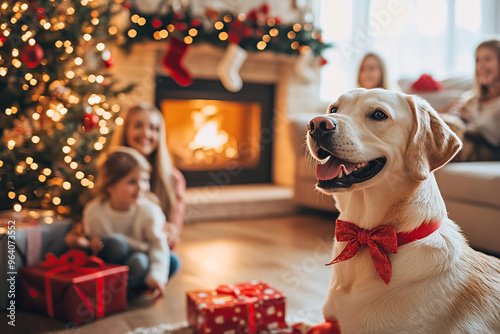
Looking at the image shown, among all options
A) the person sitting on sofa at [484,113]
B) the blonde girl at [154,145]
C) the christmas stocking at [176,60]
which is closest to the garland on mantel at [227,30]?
the christmas stocking at [176,60]

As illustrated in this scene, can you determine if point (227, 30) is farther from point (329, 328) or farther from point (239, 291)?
point (329, 328)

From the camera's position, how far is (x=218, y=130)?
471 cm

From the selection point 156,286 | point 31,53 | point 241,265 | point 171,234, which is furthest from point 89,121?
point 241,265

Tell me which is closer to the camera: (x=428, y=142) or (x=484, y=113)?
(x=428, y=142)

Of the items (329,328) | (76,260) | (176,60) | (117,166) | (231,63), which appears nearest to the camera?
(329,328)

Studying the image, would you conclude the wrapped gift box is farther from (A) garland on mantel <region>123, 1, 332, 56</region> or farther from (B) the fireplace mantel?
(B) the fireplace mantel

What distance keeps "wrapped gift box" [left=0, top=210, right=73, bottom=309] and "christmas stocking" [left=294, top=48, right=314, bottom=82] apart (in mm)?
2714

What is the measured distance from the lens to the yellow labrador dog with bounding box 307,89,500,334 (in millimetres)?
1081

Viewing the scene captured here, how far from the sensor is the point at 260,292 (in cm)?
178

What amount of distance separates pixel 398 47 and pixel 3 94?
3638 mm

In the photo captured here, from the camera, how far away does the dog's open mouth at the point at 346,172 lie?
3.75 ft

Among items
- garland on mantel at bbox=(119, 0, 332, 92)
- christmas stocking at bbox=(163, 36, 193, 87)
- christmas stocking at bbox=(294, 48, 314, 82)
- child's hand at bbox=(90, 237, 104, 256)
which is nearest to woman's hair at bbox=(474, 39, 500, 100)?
garland on mantel at bbox=(119, 0, 332, 92)

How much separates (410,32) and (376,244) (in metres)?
4.05

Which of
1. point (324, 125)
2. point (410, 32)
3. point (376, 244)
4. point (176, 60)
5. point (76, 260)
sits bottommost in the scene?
point (76, 260)
